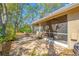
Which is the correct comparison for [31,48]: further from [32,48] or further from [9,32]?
[9,32]

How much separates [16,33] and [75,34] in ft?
3.12

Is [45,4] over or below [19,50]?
over

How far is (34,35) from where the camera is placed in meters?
3.04

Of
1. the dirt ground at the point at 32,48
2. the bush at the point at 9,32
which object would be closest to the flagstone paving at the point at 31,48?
the dirt ground at the point at 32,48

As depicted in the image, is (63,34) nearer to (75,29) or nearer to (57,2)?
(75,29)

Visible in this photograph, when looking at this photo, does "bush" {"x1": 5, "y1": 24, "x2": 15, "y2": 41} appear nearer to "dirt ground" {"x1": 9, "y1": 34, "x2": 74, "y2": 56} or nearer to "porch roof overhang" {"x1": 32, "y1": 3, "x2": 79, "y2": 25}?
"dirt ground" {"x1": 9, "y1": 34, "x2": 74, "y2": 56}

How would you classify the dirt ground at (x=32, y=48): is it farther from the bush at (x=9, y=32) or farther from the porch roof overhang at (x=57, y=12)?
the porch roof overhang at (x=57, y=12)

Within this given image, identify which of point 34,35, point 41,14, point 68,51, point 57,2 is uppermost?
point 57,2

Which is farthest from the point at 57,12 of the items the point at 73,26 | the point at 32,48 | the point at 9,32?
the point at 9,32

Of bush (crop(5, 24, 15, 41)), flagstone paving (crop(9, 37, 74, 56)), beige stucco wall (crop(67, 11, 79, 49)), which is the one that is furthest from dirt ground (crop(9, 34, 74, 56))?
beige stucco wall (crop(67, 11, 79, 49))

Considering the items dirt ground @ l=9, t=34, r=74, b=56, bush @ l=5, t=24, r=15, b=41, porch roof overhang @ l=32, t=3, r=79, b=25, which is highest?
porch roof overhang @ l=32, t=3, r=79, b=25

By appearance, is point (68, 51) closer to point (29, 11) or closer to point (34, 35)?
point (34, 35)

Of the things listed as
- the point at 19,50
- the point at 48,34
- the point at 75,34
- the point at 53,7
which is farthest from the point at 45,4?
the point at 19,50

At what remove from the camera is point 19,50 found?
9.95ft
